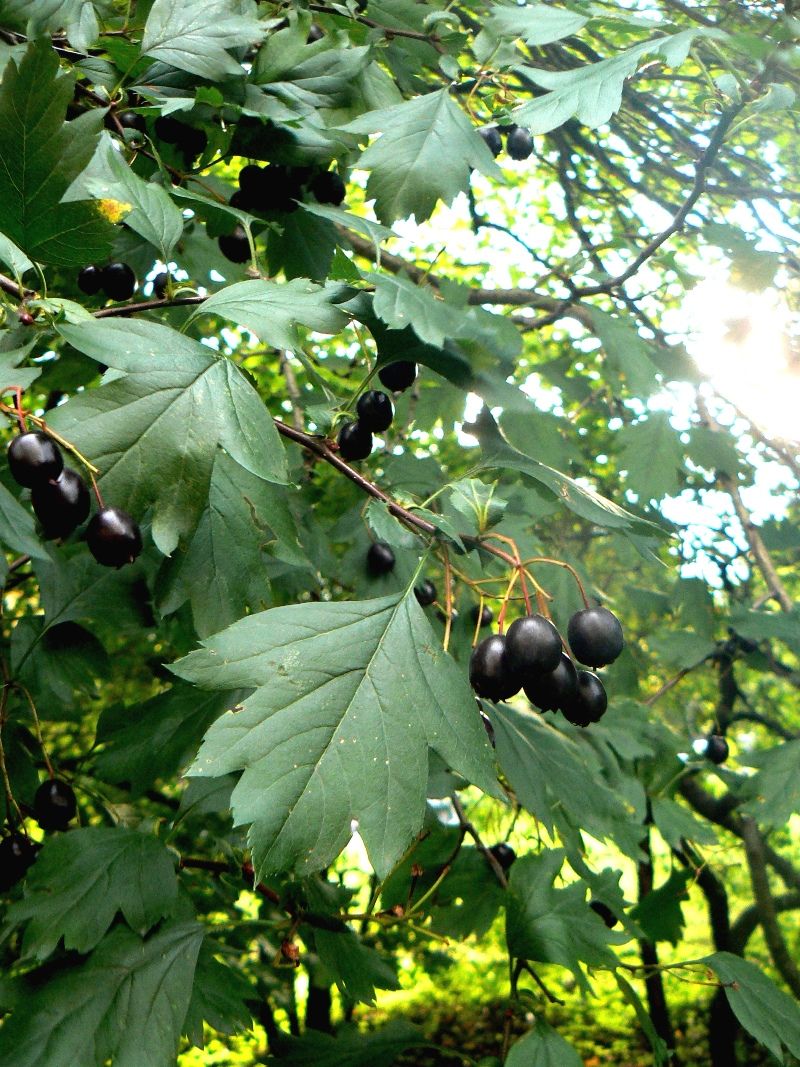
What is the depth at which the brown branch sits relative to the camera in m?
4.61

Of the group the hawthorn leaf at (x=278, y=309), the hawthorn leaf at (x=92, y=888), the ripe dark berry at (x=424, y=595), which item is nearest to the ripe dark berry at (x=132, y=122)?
the hawthorn leaf at (x=278, y=309)

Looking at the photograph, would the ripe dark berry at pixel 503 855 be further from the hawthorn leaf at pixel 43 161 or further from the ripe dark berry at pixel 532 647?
the hawthorn leaf at pixel 43 161

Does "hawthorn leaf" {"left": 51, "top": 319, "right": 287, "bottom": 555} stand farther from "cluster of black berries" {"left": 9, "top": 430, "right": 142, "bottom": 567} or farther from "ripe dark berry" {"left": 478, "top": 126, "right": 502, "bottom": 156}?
"ripe dark berry" {"left": 478, "top": 126, "right": 502, "bottom": 156}

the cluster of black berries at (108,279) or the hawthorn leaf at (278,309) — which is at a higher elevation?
the hawthorn leaf at (278,309)

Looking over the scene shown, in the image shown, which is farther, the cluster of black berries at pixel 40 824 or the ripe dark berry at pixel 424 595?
the ripe dark berry at pixel 424 595

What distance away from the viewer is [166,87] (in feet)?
5.57

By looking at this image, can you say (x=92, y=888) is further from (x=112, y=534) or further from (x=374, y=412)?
(x=374, y=412)

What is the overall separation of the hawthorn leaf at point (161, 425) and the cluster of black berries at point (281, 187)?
0.72m

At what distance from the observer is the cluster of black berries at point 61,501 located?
108 centimetres

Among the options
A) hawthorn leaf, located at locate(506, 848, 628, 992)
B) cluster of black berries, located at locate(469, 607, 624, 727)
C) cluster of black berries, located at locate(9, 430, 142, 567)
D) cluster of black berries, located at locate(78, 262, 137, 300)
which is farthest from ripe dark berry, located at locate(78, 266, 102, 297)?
hawthorn leaf, located at locate(506, 848, 628, 992)

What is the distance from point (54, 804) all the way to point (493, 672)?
106 centimetres

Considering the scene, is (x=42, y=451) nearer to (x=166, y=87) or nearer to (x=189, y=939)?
(x=166, y=87)

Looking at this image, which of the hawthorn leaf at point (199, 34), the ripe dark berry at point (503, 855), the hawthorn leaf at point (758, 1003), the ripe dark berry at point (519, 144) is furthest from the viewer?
the ripe dark berry at point (503, 855)

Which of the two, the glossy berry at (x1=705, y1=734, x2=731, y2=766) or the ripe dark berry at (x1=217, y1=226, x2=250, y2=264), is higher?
the ripe dark berry at (x1=217, y1=226, x2=250, y2=264)
